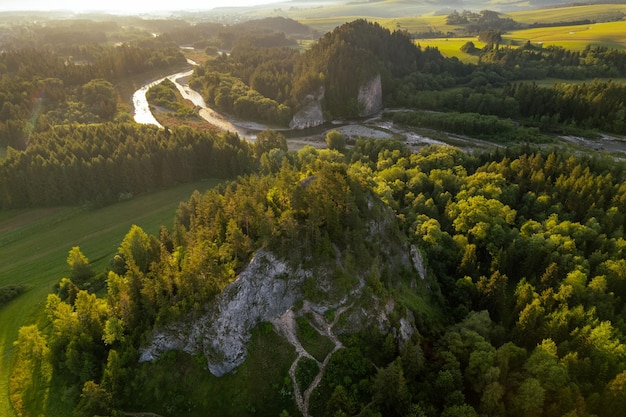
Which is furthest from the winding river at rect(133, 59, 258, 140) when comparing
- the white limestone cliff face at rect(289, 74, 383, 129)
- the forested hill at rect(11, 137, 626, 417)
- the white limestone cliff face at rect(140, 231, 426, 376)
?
the white limestone cliff face at rect(140, 231, 426, 376)

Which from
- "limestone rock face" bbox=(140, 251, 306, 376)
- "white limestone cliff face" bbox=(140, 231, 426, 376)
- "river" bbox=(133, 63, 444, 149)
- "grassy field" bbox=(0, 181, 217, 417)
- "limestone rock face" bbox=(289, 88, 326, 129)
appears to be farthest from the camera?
"limestone rock face" bbox=(289, 88, 326, 129)

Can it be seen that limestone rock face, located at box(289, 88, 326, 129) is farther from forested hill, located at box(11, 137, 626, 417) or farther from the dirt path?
the dirt path

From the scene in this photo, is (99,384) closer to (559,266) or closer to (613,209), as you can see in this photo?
(559,266)

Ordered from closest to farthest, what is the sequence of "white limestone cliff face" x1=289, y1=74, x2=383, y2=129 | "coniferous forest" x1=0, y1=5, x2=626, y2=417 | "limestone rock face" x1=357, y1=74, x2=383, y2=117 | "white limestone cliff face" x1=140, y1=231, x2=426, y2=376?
"coniferous forest" x1=0, y1=5, x2=626, y2=417
"white limestone cliff face" x1=140, y1=231, x2=426, y2=376
"white limestone cliff face" x1=289, y1=74, x2=383, y2=129
"limestone rock face" x1=357, y1=74, x2=383, y2=117

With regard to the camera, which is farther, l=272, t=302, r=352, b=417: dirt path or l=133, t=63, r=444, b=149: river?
l=133, t=63, r=444, b=149: river

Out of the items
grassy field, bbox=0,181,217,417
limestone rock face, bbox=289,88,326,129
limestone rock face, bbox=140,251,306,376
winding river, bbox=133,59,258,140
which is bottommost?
grassy field, bbox=0,181,217,417

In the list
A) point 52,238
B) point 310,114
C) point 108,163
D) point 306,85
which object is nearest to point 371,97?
point 306,85

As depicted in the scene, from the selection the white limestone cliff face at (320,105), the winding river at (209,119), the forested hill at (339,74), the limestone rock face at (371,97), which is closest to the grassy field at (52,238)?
the winding river at (209,119)
